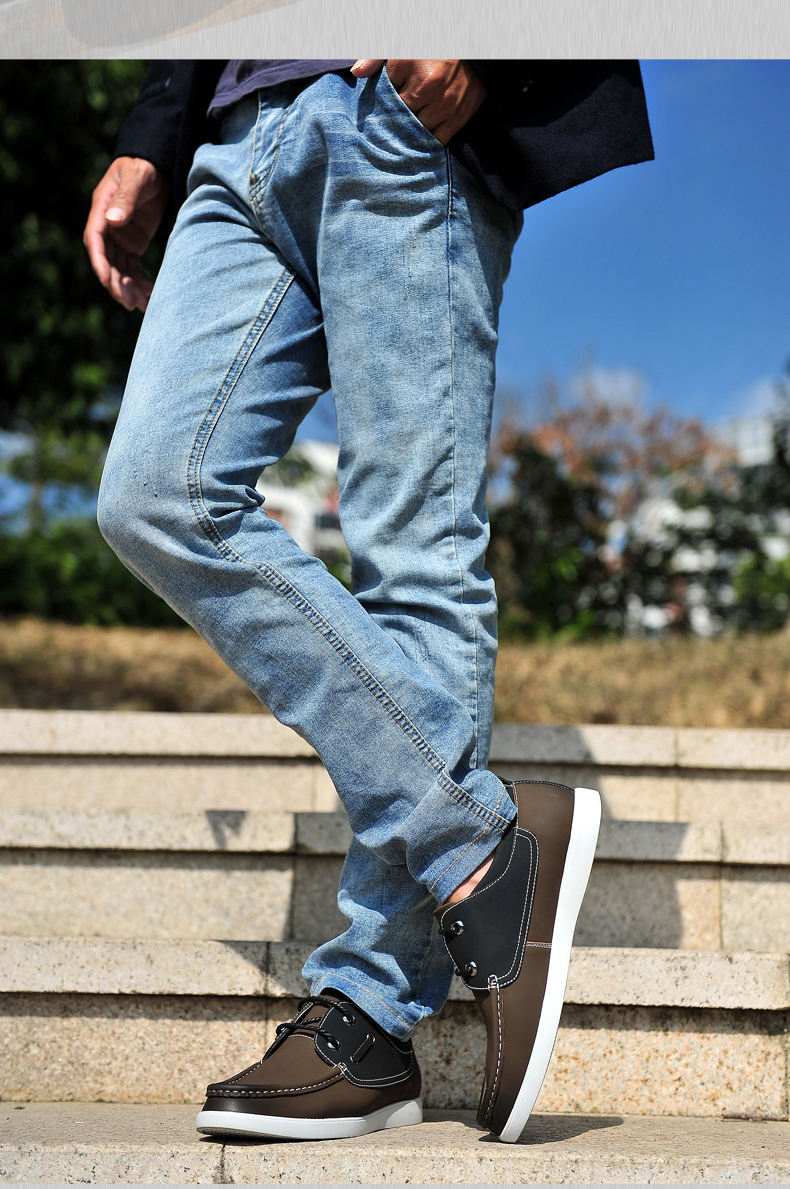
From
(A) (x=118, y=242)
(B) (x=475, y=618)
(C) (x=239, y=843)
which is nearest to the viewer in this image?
(B) (x=475, y=618)

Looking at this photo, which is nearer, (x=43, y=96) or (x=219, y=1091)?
(x=219, y=1091)

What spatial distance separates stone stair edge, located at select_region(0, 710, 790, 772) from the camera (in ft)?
7.34

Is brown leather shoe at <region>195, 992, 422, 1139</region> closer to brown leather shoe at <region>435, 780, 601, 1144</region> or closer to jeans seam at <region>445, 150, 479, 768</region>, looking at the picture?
brown leather shoe at <region>435, 780, 601, 1144</region>

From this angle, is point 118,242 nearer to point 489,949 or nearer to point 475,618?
point 475,618

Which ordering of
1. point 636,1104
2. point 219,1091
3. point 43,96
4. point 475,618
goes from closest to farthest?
point 219,1091
point 475,618
point 636,1104
point 43,96

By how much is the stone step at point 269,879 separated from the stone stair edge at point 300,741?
0.53 metres

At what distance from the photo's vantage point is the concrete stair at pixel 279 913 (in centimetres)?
132

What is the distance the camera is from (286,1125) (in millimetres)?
1060

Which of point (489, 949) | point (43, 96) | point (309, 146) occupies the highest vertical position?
point (43, 96)

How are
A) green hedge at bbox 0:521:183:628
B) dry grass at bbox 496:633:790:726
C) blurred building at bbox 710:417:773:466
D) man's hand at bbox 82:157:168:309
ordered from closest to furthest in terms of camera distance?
man's hand at bbox 82:157:168:309 → dry grass at bbox 496:633:790:726 → green hedge at bbox 0:521:183:628 → blurred building at bbox 710:417:773:466

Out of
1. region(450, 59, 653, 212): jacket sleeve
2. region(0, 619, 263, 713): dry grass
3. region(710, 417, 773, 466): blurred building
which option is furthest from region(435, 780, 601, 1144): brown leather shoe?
region(710, 417, 773, 466): blurred building

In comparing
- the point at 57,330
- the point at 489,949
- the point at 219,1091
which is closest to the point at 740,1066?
the point at 489,949

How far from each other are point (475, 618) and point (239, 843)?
789mm

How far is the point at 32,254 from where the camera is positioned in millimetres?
4504
